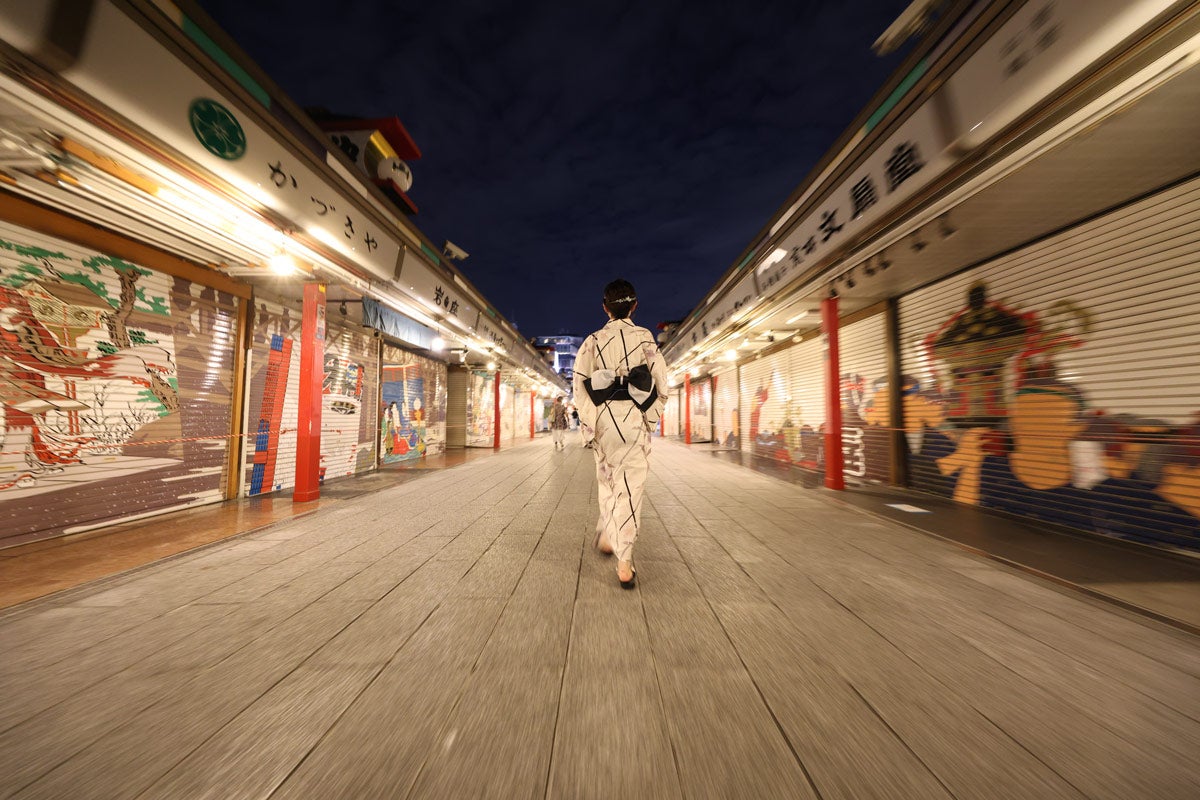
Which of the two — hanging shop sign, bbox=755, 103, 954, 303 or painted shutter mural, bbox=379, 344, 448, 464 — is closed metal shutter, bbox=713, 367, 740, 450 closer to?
hanging shop sign, bbox=755, 103, 954, 303

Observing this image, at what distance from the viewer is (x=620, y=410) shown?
8.50 feet

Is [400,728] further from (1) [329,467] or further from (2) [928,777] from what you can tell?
(1) [329,467]

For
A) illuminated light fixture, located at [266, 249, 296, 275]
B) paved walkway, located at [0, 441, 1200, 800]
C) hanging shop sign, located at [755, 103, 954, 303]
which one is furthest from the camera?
illuminated light fixture, located at [266, 249, 296, 275]

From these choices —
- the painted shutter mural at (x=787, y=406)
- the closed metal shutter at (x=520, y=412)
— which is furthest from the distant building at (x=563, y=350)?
the painted shutter mural at (x=787, y=406)

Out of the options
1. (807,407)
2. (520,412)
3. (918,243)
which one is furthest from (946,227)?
(520,412)

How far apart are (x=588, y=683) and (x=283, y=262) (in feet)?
16.5

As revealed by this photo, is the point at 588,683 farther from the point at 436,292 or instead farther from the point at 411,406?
the point at 411,406

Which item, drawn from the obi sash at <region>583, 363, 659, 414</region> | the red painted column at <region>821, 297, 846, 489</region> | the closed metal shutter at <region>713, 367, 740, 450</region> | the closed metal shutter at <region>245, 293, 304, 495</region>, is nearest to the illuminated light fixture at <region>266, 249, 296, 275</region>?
the closed metal shutter at <region>245, 293, 304, 495</region>

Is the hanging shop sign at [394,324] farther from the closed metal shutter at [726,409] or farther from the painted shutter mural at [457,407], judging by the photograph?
the closed metal shutter at [726,409]

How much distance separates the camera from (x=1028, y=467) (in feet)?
13.8

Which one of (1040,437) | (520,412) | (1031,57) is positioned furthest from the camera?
(520,412)

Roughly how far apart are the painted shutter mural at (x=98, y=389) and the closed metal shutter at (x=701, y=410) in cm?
1395

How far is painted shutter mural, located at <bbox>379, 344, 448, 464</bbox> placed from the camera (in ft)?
28.2

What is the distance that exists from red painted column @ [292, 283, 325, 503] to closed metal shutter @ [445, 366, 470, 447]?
793 centimetres
